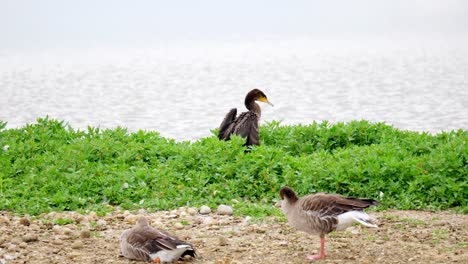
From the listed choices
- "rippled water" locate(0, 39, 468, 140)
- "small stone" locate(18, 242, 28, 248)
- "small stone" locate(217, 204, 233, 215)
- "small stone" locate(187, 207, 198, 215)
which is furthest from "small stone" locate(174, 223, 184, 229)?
"rippled water" locate(0, 39, 468, 140)

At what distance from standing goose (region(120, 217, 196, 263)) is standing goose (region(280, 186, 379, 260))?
1133 millimetres

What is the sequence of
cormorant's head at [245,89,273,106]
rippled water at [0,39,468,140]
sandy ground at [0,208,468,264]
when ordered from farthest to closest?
1. rippled water at [0,39,468,140]
2. cormorant's head at [245,89,273,106]
3. sandy ground at [0,208,468,264]

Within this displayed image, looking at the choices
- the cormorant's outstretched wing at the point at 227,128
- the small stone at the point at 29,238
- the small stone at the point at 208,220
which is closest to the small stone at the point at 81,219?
the small stone at the point at 29,238

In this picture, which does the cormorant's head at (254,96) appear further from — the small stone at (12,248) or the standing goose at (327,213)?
the small stone at (12,248)

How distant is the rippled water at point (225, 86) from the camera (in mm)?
19938

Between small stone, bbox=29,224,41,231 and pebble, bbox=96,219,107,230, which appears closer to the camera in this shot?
small stone, bbox=29,224,41,231

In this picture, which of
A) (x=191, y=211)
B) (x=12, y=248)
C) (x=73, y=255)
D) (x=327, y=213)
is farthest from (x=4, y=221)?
(x=327, y=213)

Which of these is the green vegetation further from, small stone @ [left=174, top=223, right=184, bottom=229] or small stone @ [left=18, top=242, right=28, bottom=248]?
small stone @ [left=18, top=242, right=28, bottom=248]

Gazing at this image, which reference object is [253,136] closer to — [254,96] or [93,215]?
[254,96]

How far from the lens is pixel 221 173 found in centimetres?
1037

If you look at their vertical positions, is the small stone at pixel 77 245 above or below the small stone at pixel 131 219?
below

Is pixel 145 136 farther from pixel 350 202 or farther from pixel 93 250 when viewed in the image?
pixel 350 202

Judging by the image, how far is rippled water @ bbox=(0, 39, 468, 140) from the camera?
65.4 feet

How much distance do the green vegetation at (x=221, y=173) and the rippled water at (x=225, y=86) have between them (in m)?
5.27
